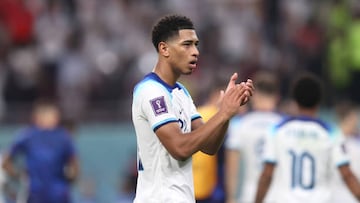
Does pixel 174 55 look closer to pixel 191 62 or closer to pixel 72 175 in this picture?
pixel 191 62

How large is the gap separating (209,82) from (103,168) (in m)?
2.17

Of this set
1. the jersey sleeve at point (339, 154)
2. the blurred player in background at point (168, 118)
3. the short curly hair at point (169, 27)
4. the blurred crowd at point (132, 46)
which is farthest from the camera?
the blurred crowd at point (132, 46)

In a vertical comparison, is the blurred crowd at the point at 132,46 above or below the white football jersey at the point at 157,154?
above

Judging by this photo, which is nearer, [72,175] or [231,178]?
[231,178]

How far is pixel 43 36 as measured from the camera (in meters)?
19.5

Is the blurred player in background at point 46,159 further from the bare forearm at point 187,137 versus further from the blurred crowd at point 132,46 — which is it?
the bare forearm at point 187,137

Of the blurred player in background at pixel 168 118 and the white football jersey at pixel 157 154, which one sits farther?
the white football jersey at pixel 157 154

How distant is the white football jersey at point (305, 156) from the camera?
1062 centimetres

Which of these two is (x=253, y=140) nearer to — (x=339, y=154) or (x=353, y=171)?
(x=353, y=171)

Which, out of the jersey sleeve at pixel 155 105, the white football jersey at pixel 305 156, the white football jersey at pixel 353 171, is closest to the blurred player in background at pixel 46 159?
the white football jersey at pixel 353 171

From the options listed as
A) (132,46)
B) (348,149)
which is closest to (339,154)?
(348,149)

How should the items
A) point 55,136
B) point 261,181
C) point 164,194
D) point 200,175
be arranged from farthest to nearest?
point 55,136 → point 200,175 → point 261,181 → point 164,194

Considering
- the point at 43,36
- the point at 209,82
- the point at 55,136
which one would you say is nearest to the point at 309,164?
the point at 55,136

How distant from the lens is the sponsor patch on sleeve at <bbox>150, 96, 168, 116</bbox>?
8262 mm
